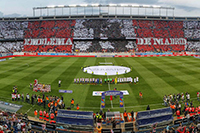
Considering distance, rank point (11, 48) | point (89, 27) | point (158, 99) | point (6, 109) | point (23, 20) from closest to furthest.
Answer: point (6, 109) < point (158, 99) < point (11, 48) < point (89, 27) < point (23, 20)

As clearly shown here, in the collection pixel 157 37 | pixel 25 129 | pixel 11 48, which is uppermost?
pixel 157 37

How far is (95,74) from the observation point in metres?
36.2

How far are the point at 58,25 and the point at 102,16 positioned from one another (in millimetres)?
24315

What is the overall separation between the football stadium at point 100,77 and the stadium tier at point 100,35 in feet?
1.55

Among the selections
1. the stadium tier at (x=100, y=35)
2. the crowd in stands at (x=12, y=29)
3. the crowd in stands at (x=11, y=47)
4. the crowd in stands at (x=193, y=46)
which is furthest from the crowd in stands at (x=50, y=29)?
the crowd in stands at (x=193, y=46)

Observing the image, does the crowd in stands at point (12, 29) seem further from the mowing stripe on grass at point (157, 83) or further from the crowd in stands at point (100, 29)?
the mowing stripe on grass at point (157, 83)

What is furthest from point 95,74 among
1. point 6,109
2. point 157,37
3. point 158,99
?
point 157,37

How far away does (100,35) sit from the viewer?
81500 mm

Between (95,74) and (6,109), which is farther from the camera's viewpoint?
(95,74)

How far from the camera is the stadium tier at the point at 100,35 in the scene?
253 feet

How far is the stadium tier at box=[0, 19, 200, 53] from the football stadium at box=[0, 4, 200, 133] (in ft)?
1.55

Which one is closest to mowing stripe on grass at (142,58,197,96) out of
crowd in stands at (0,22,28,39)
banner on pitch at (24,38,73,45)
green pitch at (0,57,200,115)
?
green pitch at (0,57,200,115)

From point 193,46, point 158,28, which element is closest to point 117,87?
point 193,46

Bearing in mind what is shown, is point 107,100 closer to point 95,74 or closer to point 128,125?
point 128,125
